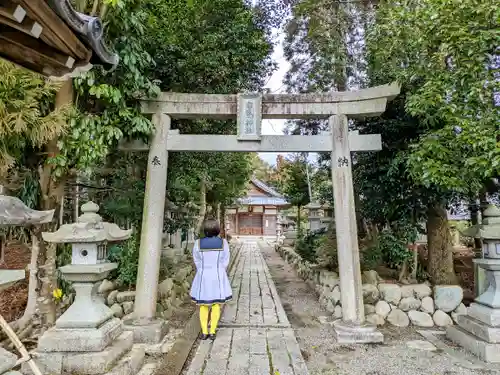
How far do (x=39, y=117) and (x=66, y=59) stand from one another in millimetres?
2679

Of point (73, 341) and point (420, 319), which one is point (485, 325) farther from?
point (73, 341)

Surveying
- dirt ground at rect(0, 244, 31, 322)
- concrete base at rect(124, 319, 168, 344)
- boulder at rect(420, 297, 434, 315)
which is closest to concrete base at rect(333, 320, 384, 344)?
boulder at rect(420, 297, 434, 315)

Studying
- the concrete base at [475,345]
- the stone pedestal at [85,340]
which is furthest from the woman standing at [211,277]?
the concrete base at [475,345]

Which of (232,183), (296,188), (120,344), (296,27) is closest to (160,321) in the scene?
(120,344)

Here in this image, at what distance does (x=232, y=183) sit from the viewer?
1592 centimetres

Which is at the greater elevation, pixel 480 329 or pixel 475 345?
pixel 480 329

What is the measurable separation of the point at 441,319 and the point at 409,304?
0.57 meters

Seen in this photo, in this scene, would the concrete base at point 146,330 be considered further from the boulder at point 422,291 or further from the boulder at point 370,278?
the boulder at point 422,291

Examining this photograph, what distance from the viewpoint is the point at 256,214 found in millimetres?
36531

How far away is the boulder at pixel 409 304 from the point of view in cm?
632

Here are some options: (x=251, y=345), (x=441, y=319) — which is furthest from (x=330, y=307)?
(x=251, y=345)

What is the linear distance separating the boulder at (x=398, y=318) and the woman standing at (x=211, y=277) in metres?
3.13

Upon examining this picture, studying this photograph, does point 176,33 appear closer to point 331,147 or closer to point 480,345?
point 331,147

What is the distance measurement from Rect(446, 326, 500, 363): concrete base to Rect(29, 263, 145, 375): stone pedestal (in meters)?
4.24
